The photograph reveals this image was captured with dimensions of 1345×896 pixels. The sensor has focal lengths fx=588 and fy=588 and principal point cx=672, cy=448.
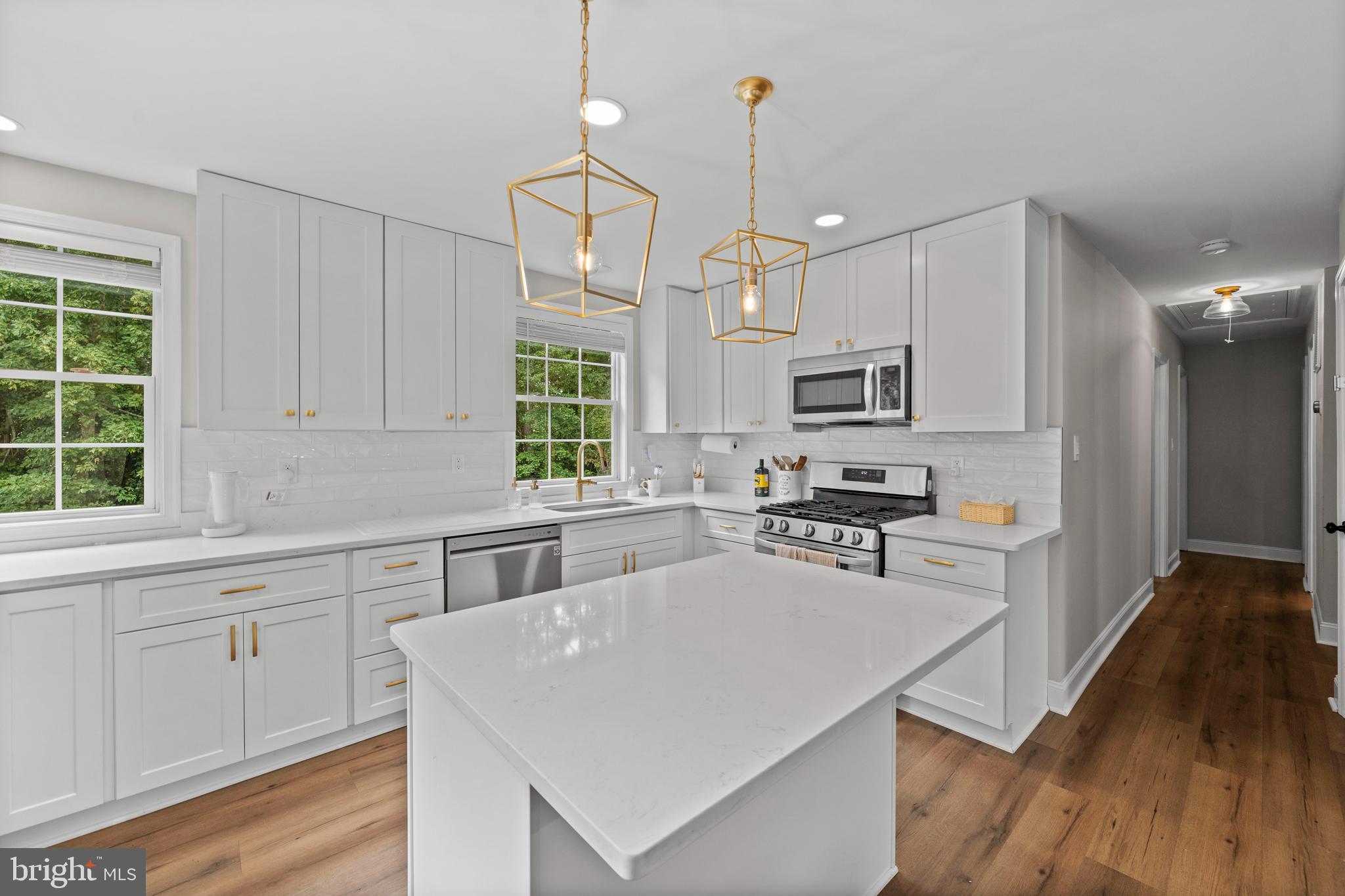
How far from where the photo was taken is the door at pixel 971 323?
2777 mm

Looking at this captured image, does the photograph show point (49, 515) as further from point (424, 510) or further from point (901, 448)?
point (901, 448)

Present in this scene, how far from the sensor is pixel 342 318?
2.82 meters

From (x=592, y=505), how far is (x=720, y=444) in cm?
123

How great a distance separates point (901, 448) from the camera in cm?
362

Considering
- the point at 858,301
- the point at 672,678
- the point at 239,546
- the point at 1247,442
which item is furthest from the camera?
the point at 1247,442

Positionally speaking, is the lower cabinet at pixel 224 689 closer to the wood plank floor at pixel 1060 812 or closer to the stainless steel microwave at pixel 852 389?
the wood plank floor at pixel 1060 812

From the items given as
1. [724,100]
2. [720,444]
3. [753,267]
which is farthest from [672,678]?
[720,444]

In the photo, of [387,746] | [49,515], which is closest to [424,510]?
[387,746]

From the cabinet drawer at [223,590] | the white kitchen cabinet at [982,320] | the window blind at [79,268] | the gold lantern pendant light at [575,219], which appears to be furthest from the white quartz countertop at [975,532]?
the window blind at [79,268]

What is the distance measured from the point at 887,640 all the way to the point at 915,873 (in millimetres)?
1131

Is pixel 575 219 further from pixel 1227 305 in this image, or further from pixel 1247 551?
pixel 1247 551

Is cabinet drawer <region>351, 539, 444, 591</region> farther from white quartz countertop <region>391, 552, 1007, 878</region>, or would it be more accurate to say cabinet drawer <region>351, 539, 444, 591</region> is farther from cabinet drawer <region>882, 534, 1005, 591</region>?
cabinet drawer <region>882, 534, 1005, 591</region>

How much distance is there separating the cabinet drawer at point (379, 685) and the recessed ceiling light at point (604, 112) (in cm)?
238

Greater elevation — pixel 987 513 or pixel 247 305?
pixel 247 305
